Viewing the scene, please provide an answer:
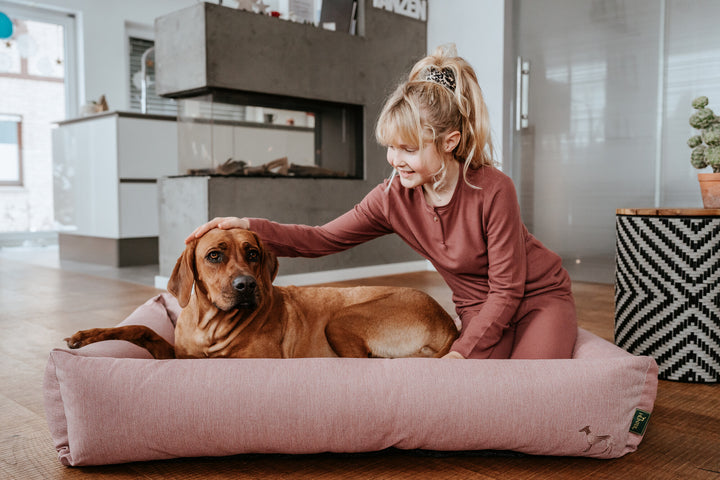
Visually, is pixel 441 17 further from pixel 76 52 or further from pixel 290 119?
pixel 76 52

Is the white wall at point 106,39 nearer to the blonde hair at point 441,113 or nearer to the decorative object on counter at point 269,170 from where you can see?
the decorative object on counter at point 269,170

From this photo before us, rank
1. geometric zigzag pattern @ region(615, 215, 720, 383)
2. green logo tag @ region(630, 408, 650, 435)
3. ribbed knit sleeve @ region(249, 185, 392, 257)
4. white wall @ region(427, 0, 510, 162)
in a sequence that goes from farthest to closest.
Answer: white wall @ region(427, 0, 510, 162)
geometric zigzag pattern @ region(615, 215, 720, 383)
ribbed knit sleeve @ region(249, 185, 392, 257)
green logo tag @ region(630, 408, 650, 435)

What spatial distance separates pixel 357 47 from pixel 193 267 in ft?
12.7

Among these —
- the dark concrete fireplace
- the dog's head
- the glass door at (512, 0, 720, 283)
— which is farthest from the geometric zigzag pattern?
the dark concrete fireplace

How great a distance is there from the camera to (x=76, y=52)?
881cm

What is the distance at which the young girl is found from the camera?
196 cm

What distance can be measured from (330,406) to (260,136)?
340cm

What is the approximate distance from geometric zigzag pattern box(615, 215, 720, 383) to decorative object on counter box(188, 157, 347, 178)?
9.56 ft

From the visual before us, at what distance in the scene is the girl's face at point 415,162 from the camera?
6.42ft

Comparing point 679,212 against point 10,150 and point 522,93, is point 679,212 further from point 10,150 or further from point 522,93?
point 10,150

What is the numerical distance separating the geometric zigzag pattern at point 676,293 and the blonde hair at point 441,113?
889 millimetres

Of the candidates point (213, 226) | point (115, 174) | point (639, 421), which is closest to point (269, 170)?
point (115, 174)

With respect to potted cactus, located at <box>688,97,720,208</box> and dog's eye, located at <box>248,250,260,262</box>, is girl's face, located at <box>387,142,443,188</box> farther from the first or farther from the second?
potted cactus, located at <box>688,97,720,208</box>

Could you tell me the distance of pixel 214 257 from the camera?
6.17 ft
